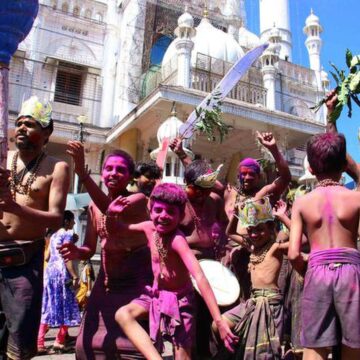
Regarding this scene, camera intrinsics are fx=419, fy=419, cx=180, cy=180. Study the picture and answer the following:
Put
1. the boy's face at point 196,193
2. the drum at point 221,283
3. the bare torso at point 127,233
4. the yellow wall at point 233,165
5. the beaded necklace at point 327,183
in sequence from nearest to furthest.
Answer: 1. the beaded necklace at point 327,183
2. the bare torso at point 127,233
3. the drum at point 221,283
4. the boy's face at point 196,193
5. the yellow wall at point 233,165

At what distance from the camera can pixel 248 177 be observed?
3934 mm

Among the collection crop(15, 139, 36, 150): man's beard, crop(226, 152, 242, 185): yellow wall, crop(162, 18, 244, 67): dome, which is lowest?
crop(15, 139, 36, 150): man's beard

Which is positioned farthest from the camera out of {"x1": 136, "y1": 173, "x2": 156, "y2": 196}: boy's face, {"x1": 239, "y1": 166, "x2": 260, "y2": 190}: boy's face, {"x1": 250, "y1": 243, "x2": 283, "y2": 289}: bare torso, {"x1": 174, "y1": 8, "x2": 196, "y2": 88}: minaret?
{"x1": 174, "y1": 8, "x2": 196, "y2": 88}: minaret

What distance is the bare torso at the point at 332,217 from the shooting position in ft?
7.62

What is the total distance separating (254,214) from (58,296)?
3024mm

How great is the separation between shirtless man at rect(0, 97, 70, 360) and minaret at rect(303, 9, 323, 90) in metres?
18.6

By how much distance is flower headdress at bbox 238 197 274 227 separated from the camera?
328 centimetres

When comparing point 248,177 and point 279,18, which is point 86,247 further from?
point 279,18

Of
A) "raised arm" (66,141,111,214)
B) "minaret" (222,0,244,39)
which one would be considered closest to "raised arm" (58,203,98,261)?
"raised arm" (66,141,111,214)

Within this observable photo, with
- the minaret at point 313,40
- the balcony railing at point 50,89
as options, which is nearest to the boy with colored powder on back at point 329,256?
the balcony railing at point 50,89

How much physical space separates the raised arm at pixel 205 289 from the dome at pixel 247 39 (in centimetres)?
1650

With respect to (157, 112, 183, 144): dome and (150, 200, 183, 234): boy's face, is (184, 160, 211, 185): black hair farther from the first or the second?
(157, 112, 183, 144): dome

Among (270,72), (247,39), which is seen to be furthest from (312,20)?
(270,72)

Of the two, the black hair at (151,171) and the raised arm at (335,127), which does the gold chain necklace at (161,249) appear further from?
the black hair at (151,171)
